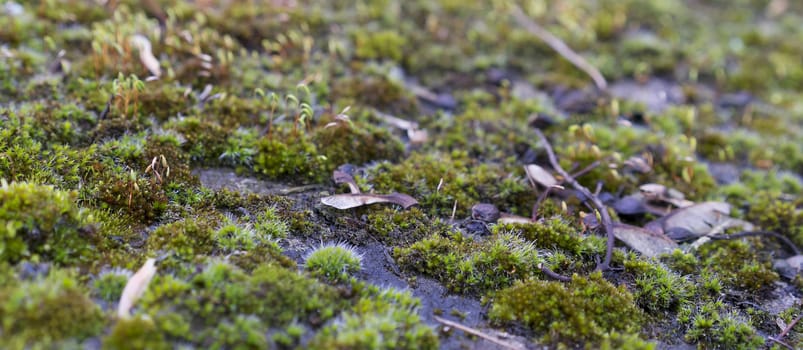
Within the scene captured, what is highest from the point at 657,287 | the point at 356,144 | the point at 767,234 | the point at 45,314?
the point at 45,314

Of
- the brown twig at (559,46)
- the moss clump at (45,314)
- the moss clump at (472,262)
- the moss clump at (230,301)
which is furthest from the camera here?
the brown twig at (559,46)

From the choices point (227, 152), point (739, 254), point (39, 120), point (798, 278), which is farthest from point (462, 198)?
point (39, 120)

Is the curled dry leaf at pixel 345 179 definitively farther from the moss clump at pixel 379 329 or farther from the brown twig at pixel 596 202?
the brown twig at pixel 596 202

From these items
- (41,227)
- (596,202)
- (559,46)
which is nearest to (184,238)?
(41,227)

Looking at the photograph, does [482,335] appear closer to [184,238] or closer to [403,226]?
[403,226]

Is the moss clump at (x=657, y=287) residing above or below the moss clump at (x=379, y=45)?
below

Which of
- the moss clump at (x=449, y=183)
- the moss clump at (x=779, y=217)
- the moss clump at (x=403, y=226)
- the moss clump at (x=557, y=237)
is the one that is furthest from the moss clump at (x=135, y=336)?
the moss clump at (x=779, y=217)
